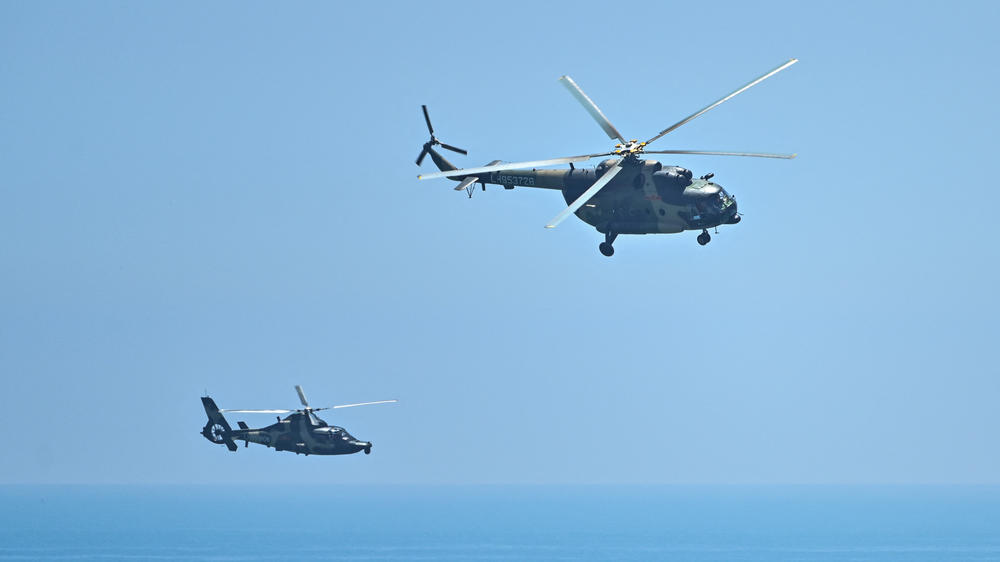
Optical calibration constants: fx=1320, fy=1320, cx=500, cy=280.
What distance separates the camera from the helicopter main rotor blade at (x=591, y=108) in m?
58.6

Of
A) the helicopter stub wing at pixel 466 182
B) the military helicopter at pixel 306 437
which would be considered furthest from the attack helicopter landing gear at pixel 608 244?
the military helicopter at pixel 306 437

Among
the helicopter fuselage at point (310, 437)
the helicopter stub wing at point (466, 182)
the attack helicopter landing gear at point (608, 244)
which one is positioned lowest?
the helicopter fuselage at point (310, 437)

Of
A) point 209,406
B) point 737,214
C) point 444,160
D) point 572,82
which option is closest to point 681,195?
point 737,214

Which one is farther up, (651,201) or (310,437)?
(651,201)

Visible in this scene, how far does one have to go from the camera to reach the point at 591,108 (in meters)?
59.5

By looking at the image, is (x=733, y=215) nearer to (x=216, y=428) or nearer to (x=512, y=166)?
(x=512, y=166)

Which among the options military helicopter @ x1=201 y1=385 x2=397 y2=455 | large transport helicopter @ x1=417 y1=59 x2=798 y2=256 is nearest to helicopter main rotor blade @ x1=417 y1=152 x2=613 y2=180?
large transport helicopter @ x1=417 y1=59 x2=798 y2=256

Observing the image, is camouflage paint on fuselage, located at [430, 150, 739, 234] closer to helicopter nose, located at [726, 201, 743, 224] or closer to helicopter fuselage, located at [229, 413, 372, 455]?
helicopter nose, located at [726, 201, 743, 224]

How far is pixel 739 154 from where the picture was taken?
52.9 meters

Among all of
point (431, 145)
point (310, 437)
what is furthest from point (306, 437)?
point (431, 145)

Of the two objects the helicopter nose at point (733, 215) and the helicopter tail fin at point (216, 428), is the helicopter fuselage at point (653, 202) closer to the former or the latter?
the helicopter nose at point (733, 215)

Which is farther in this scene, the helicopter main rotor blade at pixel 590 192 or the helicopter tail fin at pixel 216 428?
the helicopter tail fin at pixel 216 428

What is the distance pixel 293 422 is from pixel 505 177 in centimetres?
2801

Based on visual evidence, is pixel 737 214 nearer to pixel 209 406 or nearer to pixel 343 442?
pixel 343 442
